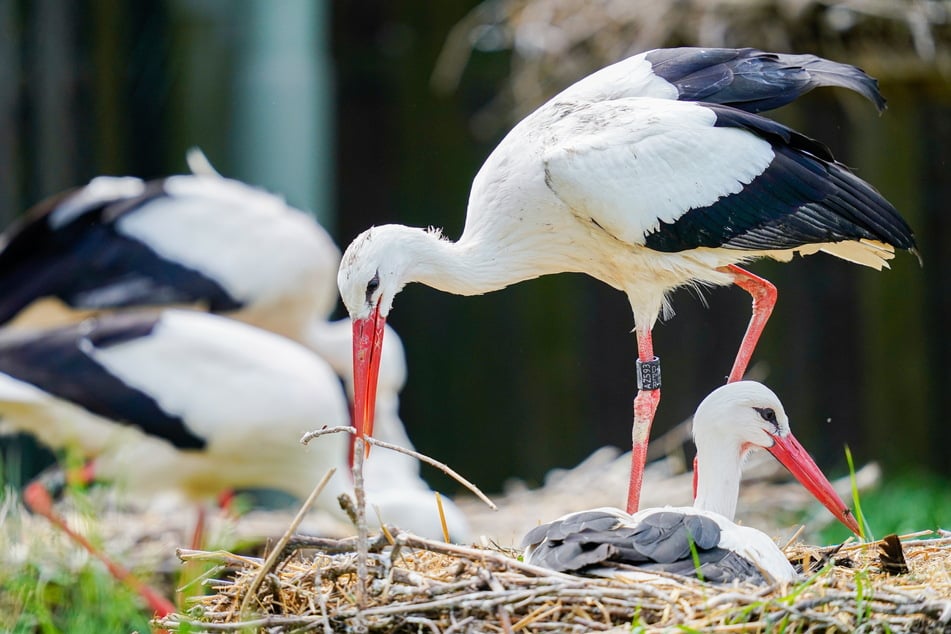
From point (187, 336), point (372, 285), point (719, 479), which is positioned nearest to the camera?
point (719, 479)

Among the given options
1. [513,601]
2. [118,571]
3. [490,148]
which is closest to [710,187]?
[513,601]

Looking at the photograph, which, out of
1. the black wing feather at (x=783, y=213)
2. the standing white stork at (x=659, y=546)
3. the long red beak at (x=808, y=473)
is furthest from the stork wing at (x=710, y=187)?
the standing white stork at (x=659, y=546)

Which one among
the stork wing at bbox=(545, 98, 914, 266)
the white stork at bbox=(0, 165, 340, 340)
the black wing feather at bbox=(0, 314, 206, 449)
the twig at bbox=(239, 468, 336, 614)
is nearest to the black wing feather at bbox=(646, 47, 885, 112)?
the stork wing at bbox=(545, 98, 914, 266)

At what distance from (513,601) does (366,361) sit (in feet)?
3.71

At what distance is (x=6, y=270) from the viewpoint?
6.48 meters

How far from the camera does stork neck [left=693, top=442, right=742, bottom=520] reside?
3.52 m

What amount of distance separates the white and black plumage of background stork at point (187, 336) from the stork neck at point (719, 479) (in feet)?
6.73

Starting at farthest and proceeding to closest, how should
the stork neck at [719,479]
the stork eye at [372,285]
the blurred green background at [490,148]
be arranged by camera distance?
the blurred green background at [490,148], the stork eye at [372,285], the stork neck at [719,479]

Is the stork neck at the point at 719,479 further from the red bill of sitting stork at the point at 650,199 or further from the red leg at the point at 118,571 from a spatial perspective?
the red leg at the point at 118,571

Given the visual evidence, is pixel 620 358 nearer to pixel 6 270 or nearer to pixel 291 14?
pixel 6 270

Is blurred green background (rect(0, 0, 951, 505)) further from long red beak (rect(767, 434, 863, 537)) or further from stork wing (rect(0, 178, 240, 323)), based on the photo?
long red beak (rect(767, 434, 863, 537))

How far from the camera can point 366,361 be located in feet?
12.1

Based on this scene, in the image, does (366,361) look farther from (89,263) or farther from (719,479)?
(89,263)

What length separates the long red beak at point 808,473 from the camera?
3.61m
